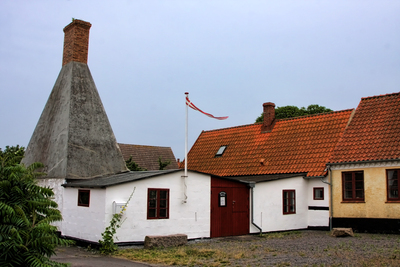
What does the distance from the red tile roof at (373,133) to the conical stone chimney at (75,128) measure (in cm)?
1109

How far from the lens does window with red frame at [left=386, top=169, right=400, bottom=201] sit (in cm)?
1814

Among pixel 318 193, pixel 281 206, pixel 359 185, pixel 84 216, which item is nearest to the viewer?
pixel 84 216

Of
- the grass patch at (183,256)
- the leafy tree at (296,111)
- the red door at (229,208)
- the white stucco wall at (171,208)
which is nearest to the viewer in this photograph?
the grass patch at (183,256)

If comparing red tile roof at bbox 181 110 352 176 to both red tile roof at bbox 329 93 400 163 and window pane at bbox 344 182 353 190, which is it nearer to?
red tile roof at bbox 329 93 400 163

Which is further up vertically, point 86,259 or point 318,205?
point 318,205

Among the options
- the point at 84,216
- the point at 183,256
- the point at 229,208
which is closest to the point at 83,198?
the point at 84,216

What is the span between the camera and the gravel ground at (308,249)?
1123 cm

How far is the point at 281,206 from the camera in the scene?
2005 cm

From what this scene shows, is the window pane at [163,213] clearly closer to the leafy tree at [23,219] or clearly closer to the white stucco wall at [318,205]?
the leafy tree at [23,219]

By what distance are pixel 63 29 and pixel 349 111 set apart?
639 inches

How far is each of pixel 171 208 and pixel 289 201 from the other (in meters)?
7.40

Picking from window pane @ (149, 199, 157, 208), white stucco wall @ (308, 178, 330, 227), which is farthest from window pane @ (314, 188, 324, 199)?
window pane @ (149, 199, 157, 208)

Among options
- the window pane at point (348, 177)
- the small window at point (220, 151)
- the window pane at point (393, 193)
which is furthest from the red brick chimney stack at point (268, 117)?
the window pane at point (393, 193)

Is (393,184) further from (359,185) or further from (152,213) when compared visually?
(152,213)
